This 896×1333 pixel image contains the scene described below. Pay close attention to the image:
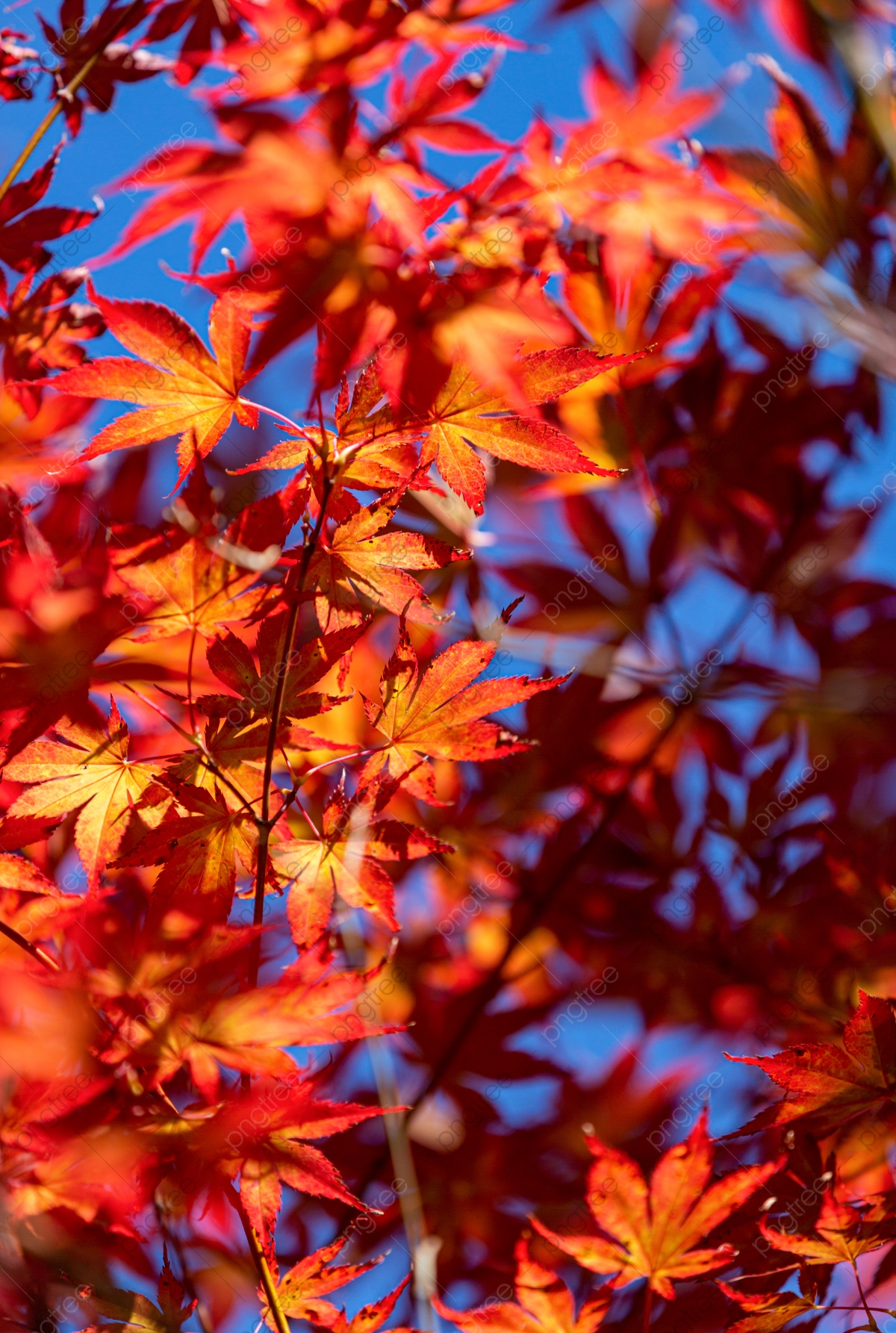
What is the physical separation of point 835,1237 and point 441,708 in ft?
1.69

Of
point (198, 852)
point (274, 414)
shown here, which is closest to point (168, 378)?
point (274, 414)

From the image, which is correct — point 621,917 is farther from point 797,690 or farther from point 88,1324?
point 88,1324

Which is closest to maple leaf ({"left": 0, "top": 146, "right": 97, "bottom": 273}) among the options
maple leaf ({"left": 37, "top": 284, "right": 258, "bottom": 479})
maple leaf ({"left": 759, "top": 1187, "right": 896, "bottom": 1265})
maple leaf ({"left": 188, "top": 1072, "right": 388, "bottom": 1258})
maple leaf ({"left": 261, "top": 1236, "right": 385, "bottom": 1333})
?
maple leaf ({"left": 37, "top": 284, "right": 258, "bottom": 479})

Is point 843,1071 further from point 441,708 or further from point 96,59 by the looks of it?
point 96,59

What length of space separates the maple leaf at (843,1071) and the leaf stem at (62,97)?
972 mm

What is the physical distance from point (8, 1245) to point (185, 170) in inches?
30.3

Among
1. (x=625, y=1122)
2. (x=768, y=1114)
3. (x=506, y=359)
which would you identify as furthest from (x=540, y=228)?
(x=625, y=1122)

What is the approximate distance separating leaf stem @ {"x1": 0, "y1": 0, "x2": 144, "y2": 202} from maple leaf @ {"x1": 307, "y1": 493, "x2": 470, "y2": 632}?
467mm

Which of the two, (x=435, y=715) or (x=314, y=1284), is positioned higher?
(x=435, y=715)

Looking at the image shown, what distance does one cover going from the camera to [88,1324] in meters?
0.69

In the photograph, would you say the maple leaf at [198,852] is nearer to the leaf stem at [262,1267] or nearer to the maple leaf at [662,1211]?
the leaf stem at [262,1267]

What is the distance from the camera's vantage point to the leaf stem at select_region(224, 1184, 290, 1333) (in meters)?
0.62

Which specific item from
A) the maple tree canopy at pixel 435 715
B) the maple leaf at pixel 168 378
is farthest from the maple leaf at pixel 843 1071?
the maple leaf at pixel 168 378

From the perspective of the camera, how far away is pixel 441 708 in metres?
0.68
